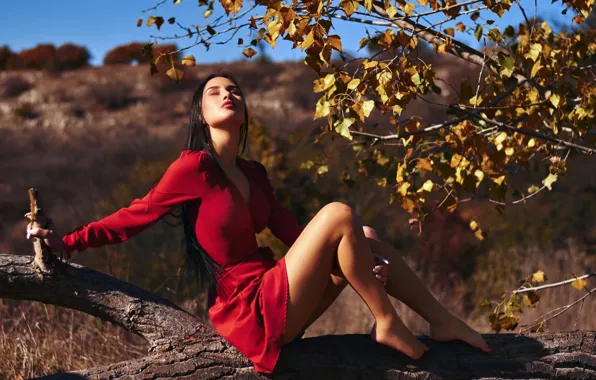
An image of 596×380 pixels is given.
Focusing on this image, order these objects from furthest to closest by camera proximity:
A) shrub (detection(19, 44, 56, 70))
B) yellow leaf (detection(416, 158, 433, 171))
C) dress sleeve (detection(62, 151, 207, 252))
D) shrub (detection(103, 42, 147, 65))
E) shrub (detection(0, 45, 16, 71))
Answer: shrub (detection(103, 42, 147, 65)), shrub (detection(19, 44, 56, 70)), shrub (detection(0, 45, 16, 71)), yellow leaf (detection(416, 158, 433, 171)), dress sleeve (detection(62, 151, 207, 252))

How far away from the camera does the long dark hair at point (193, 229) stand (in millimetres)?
3455

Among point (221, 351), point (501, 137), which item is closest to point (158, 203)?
point (221, 351)

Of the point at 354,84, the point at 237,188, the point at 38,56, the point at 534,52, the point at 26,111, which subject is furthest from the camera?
the point at 38,56

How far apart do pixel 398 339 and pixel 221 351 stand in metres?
0.69

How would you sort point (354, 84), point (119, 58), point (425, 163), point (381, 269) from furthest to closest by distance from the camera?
point (119, 58), point (425, 163), point (354, 84), point (381, 269)

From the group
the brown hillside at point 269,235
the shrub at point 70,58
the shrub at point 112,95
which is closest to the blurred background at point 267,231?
the brown hillside at point 269,235

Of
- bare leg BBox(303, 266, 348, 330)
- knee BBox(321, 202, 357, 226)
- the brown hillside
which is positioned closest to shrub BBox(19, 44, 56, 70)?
the brown hillside

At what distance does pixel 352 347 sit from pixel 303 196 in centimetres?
493

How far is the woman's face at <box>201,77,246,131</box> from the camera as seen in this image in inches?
138

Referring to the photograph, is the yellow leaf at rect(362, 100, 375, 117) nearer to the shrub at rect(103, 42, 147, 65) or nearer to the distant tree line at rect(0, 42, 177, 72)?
the distant tree line at rect(0, 42, 177, 72)

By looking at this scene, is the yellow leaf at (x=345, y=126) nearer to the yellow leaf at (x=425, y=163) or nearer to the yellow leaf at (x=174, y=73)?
the yellow leaf at (x=425, y=163)

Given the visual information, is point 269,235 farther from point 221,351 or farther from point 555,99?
point 221,351

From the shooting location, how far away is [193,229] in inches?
137

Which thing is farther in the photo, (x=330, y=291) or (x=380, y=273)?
(x=330, y=291)
